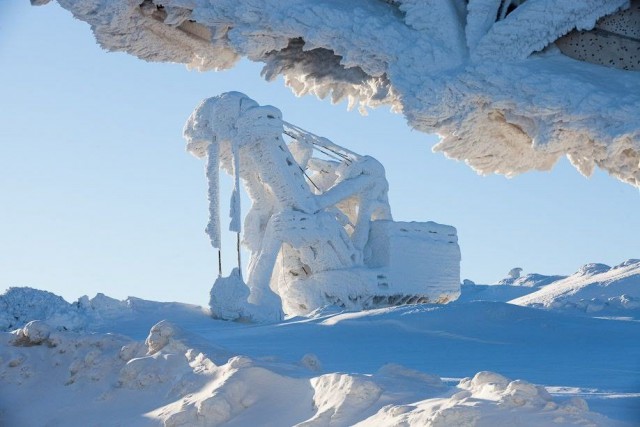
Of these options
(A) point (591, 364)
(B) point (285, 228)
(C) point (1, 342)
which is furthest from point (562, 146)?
(B) point (285, 228)

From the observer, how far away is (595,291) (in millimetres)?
10883

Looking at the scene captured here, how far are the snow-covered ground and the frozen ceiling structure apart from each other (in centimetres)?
119

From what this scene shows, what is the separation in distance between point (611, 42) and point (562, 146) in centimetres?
72

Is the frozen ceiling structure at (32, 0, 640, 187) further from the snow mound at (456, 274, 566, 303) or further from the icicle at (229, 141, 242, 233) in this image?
the snow mound at (456, 274, 566, 303)

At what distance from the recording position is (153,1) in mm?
7082

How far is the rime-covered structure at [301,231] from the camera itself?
9.73m

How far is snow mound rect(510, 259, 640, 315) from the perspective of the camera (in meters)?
9.11

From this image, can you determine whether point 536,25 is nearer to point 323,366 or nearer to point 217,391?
point 323,366

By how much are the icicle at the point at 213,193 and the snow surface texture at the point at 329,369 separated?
2.94ft

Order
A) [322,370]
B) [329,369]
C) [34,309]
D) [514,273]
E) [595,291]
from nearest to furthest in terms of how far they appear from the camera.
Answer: [322,370], [329,369], [34,309], [595,291], [514,273]

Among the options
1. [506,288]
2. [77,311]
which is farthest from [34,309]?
[506,288]

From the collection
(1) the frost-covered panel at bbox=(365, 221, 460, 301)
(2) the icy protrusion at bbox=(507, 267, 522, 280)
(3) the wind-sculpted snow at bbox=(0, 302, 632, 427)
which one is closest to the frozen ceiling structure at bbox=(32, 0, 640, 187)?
(3) the wind-sculpted snow at bbox=(0, 302, 632, 427)

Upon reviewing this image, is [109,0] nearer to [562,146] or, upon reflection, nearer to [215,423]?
[562,146]

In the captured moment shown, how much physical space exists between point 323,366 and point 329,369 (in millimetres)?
249
